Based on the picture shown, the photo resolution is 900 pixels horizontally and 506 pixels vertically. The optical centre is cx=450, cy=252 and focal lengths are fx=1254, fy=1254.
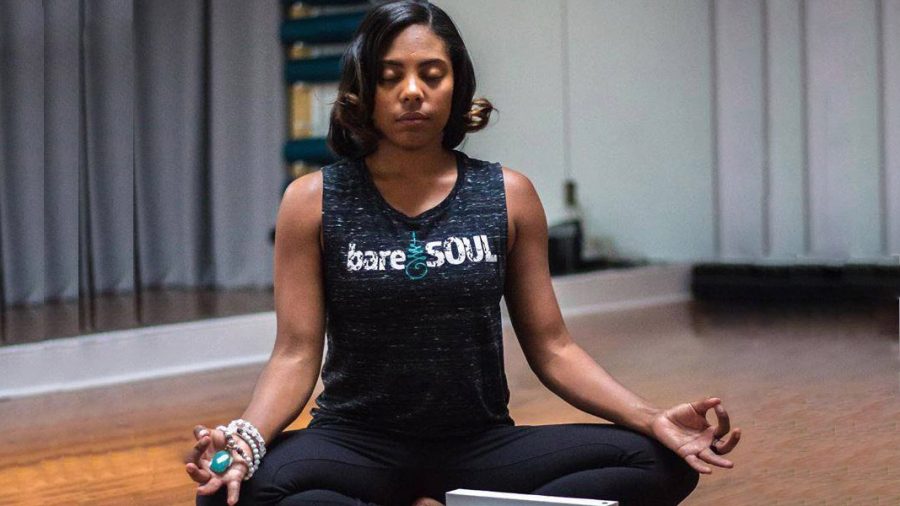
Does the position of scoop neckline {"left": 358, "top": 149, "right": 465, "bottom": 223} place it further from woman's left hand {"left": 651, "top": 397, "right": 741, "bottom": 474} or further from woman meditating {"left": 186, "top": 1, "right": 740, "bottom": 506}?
woman's left hand {"left": 651, "top": 397, "right": 741, "bottom": 474}

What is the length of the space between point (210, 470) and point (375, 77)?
1.87ft

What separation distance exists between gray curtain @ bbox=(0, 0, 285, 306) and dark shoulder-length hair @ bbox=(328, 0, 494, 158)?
2.44m

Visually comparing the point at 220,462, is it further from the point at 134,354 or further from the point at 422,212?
the point at 134,354

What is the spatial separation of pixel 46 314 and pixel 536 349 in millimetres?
2799

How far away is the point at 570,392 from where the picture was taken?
1.76 m

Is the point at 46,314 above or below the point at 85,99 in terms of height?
below

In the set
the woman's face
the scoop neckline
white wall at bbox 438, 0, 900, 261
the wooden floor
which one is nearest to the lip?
the woman's face

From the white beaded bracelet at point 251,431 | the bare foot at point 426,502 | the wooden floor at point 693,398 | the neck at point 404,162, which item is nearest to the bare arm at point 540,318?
the neck at point 404,162

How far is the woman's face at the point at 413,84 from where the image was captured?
5.60 feet

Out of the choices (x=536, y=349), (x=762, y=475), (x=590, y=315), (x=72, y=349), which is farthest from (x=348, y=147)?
(x=590, y=315)

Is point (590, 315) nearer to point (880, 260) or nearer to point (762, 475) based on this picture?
point (880, 260)

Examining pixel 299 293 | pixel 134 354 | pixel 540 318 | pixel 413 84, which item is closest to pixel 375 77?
pixel 413 84

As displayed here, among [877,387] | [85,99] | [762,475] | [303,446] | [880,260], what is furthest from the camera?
[880,260]

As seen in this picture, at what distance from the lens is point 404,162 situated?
178 centimetres
